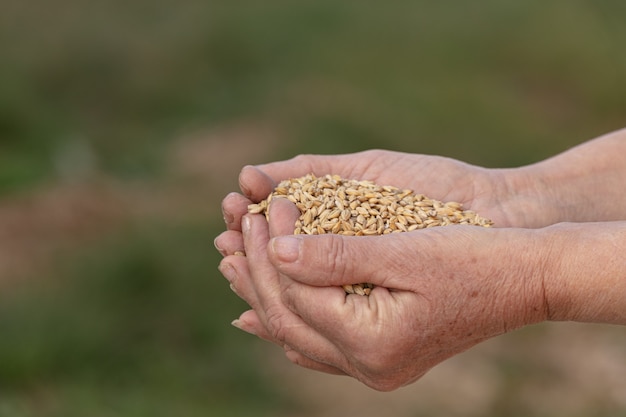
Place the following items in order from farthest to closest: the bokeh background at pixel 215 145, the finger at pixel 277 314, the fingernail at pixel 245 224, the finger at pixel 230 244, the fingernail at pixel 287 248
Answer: the bokeh background at pixel 215 145 → the finger at pixel 230 244 → the fingernail at pixel 245 224 → the finger at pixel 277 314 → the fingernail at pixel 287 248

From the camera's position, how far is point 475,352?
538cm

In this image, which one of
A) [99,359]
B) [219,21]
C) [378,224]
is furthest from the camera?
[219,21]

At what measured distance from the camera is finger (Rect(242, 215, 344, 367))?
2207 mm

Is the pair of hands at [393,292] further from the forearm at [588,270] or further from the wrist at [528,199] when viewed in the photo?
the wrist at [528,199]

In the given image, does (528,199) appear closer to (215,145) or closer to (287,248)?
(287,248)

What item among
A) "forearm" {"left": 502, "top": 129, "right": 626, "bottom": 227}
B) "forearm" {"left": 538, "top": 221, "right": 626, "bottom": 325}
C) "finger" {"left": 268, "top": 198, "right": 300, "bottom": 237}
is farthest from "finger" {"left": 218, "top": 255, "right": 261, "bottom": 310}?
"forearm" {"left": 502, "top": 129, "right": 626, "bottom": 227}

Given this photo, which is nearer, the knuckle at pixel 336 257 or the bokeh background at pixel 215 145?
the knuckle at pixel 336 257

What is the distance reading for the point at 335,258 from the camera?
2.02 meters

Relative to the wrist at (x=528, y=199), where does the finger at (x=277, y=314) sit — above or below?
below

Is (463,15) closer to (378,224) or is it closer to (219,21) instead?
(219,21)

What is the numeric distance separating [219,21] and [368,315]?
7417mm

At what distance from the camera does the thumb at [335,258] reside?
6.63 feet

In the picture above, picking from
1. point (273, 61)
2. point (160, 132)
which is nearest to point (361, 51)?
point (273, 61)

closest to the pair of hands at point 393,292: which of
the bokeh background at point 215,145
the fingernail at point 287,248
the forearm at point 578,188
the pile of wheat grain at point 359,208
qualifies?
the fingernail at point 287,248
